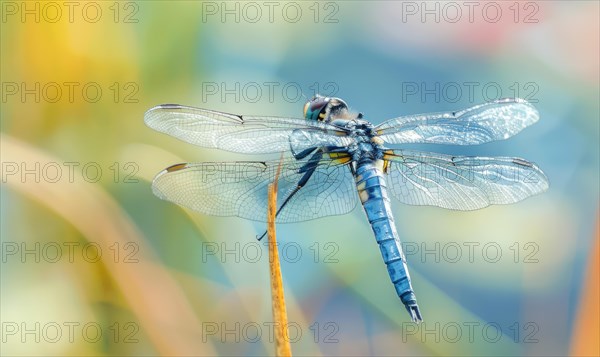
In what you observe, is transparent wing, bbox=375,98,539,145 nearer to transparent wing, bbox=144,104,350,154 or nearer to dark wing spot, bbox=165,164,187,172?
transparent wing, bbox=144,104,350,154

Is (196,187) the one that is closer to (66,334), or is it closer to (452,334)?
(66,334)

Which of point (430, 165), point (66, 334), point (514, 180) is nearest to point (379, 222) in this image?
point (430, 165)

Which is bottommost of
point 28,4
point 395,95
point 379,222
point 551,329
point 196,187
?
point 551,329

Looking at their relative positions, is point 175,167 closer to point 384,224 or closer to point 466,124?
point 384,224

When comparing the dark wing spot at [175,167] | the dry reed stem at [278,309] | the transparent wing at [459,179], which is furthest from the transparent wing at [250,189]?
the dry reed stem at [278,309]

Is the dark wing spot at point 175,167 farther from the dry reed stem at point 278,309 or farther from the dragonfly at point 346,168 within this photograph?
the dry reed stem at point 278,309

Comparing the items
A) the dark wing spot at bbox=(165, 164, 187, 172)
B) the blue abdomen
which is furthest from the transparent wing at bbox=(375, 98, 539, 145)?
the dark wing spot at bbox=(165, 164, 187, 172)

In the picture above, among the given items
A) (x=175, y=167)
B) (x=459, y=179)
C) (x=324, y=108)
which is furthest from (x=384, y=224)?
(x=175, y=167)
